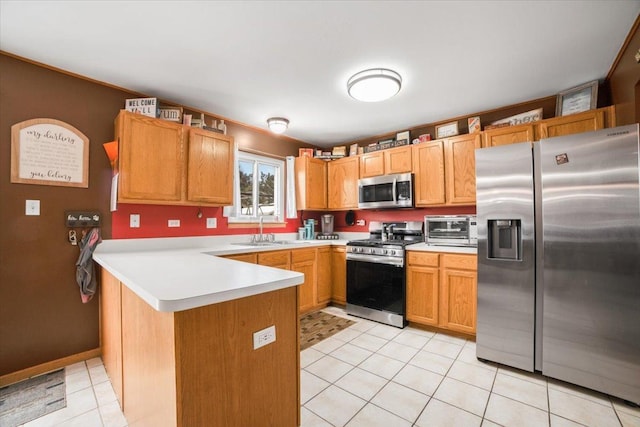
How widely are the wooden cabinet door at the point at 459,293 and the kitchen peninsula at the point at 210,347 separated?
2045 millimetres

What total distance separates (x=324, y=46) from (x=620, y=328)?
277cm

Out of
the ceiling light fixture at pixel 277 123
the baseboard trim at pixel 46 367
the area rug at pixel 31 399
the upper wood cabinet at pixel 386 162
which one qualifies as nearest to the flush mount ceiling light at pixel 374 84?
the ceiling light fixture at pixel 277 123

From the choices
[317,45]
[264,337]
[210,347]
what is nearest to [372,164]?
[317,45]

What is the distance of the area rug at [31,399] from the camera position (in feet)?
5.46

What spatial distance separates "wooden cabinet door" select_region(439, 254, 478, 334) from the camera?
8.73 ft

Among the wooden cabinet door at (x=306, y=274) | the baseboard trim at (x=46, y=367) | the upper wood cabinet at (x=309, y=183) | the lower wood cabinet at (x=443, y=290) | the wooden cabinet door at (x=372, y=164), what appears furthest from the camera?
the upper wood cabinet at (x=309, y=183)

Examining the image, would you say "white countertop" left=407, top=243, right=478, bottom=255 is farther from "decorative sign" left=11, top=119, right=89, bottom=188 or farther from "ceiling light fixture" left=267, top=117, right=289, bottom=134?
"decorative sign" left=11, top=119, right=89, bottom=188

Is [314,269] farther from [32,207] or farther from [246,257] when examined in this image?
[32,207]

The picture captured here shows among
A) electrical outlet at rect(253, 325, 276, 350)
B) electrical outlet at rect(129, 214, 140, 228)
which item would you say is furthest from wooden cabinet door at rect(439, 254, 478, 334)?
electrical outlet at rect(129, 214, 140, 228)

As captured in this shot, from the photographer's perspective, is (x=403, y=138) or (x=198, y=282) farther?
(x=403, y=138)

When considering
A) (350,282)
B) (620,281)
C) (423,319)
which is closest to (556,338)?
(620,281)

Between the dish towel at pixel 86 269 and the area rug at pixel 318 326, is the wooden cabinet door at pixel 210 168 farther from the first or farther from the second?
the area rug at pixel 318 326

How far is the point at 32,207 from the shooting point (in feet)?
7.01

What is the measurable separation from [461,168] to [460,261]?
1.07 metres
